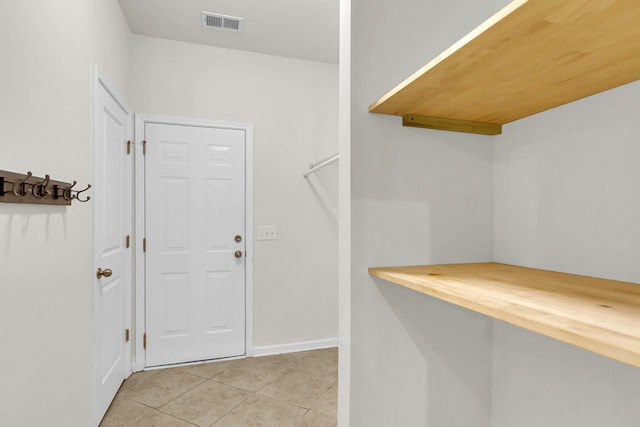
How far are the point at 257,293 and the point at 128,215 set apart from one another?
1238mm

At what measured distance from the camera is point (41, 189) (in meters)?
1.25

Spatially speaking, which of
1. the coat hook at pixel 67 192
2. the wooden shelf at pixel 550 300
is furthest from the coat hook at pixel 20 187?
the wooden shelf at pixel 550 300

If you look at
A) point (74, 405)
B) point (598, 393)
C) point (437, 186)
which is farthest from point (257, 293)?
point (598, 393)

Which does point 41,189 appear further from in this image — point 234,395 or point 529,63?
point 234,395

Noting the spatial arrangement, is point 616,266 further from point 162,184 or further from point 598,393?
point 162,184

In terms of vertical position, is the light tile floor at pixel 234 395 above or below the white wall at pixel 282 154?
below

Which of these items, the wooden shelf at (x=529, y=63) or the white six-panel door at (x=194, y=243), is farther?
the white six-panel door at (x=194, y=243)

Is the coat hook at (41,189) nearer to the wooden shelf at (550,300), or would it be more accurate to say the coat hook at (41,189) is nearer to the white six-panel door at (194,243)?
the wooden shelf at (550,300)

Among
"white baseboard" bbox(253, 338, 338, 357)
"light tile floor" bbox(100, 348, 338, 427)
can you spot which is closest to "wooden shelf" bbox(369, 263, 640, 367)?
"light tile floor" bbox(100, 348, 338, 427)

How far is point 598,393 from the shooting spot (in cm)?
88

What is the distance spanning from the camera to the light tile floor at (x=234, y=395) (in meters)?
2.11

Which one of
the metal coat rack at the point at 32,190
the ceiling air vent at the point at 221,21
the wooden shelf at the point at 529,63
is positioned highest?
the ceiling air vent at the point at 221,21

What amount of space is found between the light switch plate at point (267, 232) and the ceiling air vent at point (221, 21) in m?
1.62

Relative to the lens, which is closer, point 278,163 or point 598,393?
point 598,393
